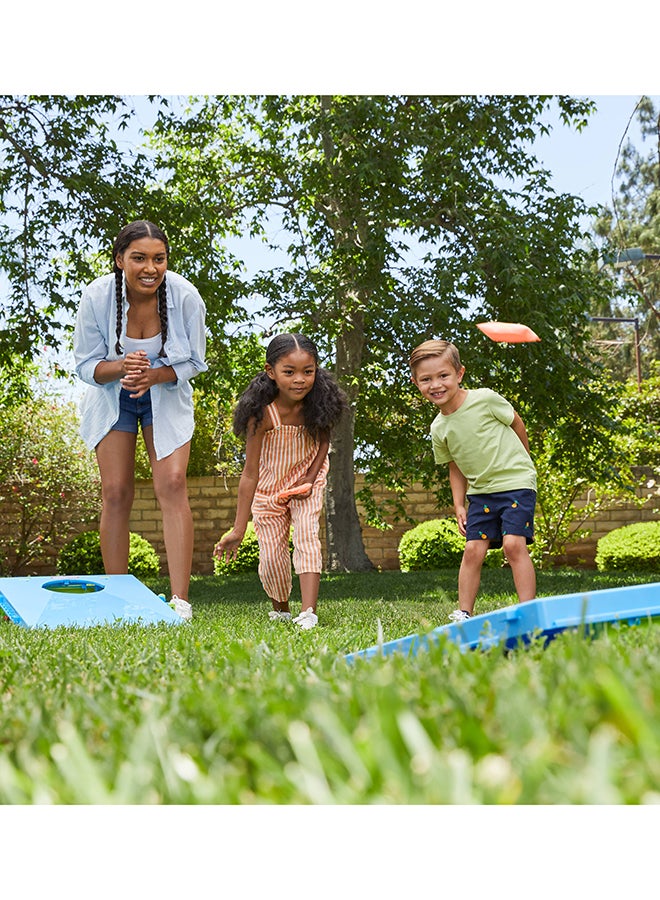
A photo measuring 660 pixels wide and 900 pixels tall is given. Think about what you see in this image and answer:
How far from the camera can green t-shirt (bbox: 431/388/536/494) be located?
5004mm

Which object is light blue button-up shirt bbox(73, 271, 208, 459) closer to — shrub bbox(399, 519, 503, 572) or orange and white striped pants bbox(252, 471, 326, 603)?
orange and white striped pants bbox(252, 471, 326, 603)

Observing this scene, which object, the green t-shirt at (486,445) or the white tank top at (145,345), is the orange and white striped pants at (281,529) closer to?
the green t-shirt at (486,445)

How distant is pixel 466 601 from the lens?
16.0 feet

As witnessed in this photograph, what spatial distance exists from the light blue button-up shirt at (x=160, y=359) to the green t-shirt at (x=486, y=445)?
1503 mm

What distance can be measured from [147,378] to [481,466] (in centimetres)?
194

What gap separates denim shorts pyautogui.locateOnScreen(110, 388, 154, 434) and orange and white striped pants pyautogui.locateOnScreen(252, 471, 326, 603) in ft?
2.81

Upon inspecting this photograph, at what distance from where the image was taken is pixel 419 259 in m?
11.1

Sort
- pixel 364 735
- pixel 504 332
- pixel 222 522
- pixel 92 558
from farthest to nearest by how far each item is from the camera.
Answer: pixel 222 522, pixel 92 558, pixel 504 332, pixel 364 735

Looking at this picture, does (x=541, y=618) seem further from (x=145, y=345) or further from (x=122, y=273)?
(x=122, y=273)

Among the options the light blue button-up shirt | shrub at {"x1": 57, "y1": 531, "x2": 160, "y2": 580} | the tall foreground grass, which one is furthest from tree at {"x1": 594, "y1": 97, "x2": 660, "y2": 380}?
the tall foreground grass

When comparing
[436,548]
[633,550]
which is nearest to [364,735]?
[436,548]

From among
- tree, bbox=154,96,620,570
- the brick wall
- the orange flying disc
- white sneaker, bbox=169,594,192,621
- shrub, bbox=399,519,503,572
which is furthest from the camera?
the brick wall

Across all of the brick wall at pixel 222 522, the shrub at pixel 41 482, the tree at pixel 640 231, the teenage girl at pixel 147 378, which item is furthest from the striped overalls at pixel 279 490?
the tree at pixel 640 231
